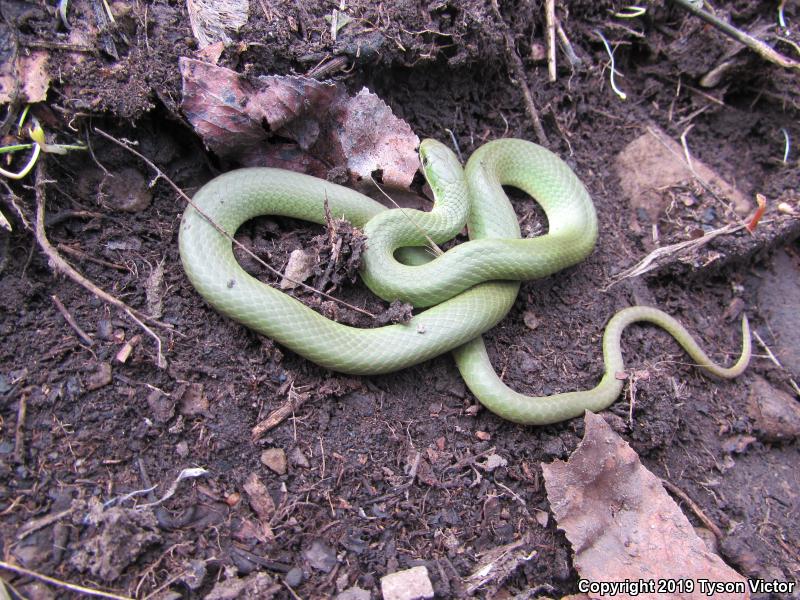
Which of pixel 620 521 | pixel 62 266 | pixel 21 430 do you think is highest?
pixel 62 266

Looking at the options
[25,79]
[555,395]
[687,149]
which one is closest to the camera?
[25,79]

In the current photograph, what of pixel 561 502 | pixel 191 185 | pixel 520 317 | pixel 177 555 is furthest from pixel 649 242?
pixel 177 555

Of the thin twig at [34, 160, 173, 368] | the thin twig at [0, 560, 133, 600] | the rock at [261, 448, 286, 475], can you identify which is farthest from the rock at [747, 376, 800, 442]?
the thin twig at [0, 560, 133, 600]

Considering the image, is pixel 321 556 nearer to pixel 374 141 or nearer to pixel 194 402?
pixel 194 402

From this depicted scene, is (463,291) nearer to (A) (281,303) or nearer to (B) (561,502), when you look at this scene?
(A) (281,303)

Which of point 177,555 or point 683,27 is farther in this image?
point 683,27

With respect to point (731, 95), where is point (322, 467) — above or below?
below

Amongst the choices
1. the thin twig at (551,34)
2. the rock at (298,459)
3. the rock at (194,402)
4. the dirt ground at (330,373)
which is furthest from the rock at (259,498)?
the thin twig at (551,34)

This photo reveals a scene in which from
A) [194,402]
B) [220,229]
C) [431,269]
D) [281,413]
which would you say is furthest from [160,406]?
[431,269]
